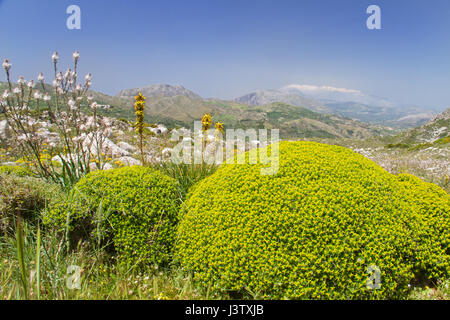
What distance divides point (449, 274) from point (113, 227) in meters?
4.97

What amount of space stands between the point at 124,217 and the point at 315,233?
291cm

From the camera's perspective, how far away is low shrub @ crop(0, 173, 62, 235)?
13.6 feet

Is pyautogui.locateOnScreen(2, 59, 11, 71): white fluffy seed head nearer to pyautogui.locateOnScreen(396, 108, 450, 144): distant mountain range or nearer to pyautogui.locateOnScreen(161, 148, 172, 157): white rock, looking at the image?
pyautogui.locateOnScreen(161, 148, 172, 157): white rock

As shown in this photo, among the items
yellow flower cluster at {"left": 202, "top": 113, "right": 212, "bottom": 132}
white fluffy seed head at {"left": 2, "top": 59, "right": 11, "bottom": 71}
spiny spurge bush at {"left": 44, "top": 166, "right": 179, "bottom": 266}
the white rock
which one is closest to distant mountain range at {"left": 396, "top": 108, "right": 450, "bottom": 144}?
the white rock

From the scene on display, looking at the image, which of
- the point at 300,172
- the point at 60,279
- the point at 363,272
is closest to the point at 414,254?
the point at 363,272

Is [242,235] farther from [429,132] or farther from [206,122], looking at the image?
[429,132]

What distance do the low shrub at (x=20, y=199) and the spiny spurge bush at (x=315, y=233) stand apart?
292cm

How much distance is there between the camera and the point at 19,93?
5355 millimetres

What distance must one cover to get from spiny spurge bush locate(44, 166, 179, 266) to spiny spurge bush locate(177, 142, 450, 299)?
416 millimetres

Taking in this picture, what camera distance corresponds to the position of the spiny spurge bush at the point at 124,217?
12.4ft

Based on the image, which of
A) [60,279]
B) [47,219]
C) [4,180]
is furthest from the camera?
[4,180]

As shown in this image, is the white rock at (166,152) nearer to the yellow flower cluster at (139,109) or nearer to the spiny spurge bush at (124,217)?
the yellow flower cluster at (139,109)

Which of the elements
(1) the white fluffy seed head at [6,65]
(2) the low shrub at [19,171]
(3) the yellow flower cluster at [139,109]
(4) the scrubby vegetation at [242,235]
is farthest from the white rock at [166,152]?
(1) the white fluffy seed head at [6,65]
